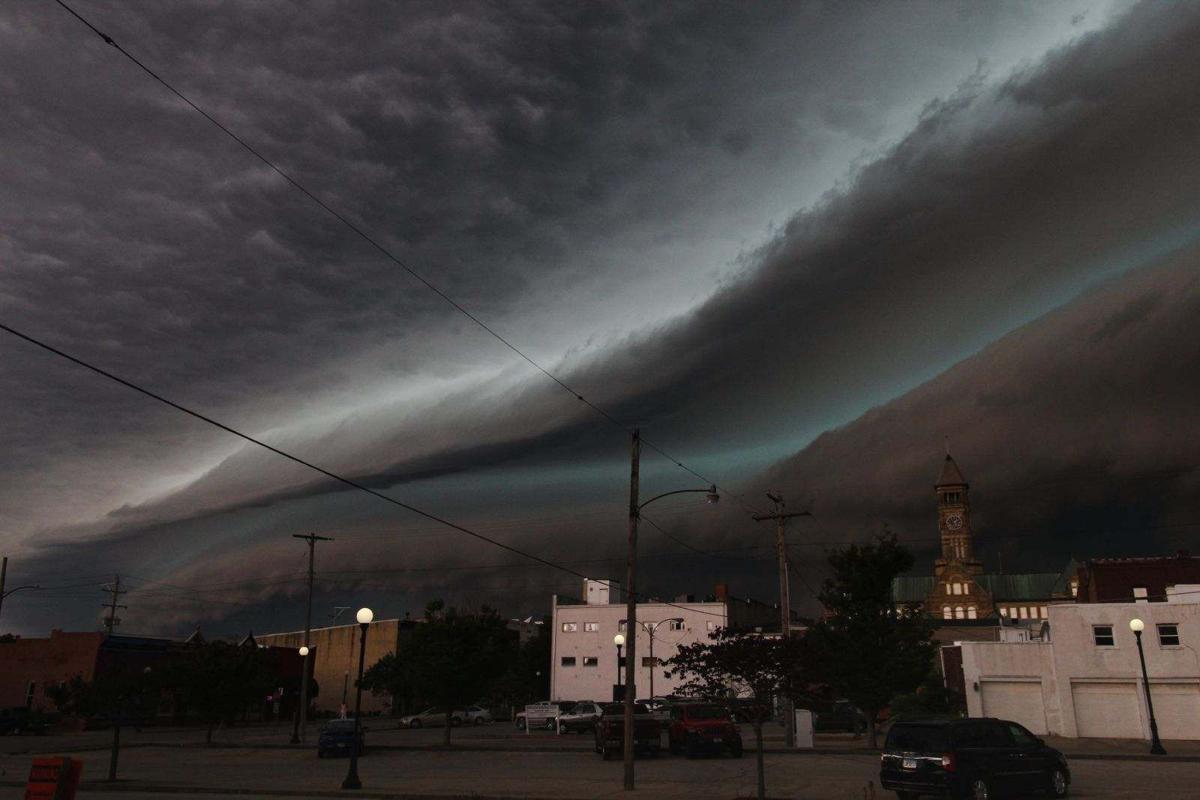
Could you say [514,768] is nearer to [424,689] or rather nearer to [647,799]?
[647,799]

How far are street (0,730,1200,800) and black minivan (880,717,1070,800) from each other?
1310mm

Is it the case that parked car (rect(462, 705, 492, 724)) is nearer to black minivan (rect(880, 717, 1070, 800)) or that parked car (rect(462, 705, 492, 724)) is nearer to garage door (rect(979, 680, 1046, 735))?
garage door (rect(979, 680, 1046, 735))

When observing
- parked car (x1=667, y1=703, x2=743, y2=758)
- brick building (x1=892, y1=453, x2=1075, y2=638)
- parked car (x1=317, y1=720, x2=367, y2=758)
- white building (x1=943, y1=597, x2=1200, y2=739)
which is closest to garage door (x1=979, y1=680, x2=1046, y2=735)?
white building (x1=943, y1=597, x2=1200, y2=739)

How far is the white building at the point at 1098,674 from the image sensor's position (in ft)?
145

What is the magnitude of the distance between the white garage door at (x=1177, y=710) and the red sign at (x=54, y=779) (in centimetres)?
4735

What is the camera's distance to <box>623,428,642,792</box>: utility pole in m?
23.7

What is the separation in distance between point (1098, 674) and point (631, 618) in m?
32.9

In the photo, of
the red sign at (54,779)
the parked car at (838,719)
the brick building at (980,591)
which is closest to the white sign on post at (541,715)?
the parked car at (838,719)

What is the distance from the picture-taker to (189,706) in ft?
159

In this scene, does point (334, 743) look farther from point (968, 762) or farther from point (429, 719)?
point (429, 719)

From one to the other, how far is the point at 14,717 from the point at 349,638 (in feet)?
148

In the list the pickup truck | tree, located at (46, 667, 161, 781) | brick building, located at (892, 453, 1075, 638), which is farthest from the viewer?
brick building, located at (892, 453, 1075, 638)

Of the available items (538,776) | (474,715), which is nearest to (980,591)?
(474,715)

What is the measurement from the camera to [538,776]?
28.3 metres
